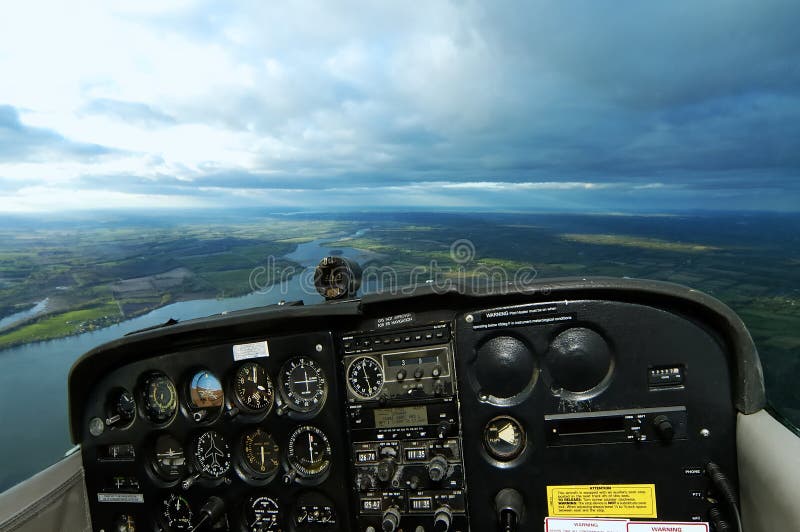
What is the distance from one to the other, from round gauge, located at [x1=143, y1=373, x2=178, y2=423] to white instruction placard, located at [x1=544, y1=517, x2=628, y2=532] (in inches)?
89.4

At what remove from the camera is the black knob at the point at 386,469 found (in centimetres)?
227

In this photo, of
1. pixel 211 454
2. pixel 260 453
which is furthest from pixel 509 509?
pixel 211 454

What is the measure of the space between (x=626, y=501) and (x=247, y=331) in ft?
7.04

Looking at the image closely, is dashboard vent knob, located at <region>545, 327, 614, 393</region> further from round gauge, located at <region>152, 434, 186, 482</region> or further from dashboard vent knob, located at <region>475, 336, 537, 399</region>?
round gauge, located at <region>152, 434, 186, 482</region>

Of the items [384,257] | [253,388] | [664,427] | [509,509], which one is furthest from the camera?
[384,257]

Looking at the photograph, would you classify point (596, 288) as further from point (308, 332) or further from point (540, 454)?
point (308, 332)

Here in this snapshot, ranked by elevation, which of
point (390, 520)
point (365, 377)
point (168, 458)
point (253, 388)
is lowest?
point (390, 520)

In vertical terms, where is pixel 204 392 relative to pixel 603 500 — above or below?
above

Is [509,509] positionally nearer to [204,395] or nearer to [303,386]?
[303,386]

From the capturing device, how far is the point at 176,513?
2.75 metres

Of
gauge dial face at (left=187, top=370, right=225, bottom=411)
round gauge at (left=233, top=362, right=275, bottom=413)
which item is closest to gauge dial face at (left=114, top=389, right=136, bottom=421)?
gauge dial face at (left=187, top=370, right=225, bottom=411)

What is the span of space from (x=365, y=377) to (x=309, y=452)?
1.91ft

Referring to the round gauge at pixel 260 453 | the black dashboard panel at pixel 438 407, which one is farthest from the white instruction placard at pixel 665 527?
the round gauge at pixel 260 453

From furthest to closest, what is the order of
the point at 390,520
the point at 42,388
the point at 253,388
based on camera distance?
the point at 42,388 < the point at 253,388 < the point at 390,520
